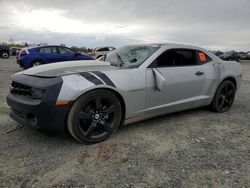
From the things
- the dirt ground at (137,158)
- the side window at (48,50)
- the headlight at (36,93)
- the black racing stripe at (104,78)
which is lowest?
the dirt ground at (137,158)

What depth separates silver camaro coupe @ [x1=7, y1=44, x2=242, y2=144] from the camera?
277 centimetres

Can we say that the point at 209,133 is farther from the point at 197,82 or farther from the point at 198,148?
the point at 197,82

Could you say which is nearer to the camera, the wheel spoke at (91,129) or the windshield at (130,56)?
the wheel spoke at (91,129)

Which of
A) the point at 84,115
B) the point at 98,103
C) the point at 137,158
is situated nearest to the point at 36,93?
the point at 84,115

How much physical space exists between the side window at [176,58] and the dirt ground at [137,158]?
3.43 feet

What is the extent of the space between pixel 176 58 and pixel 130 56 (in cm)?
82

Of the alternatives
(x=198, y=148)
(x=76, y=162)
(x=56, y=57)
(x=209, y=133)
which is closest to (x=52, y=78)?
(x=76, y=162)

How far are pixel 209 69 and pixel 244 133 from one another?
135 cm

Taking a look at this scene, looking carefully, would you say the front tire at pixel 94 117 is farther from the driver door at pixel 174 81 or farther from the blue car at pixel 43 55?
the blue car at pixel 43 55

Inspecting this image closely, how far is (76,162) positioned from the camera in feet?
8.60

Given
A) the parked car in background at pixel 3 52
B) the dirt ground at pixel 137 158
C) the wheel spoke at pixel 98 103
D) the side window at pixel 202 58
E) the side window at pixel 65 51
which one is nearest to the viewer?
the dirt ground at pixel 137 158

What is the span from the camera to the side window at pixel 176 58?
146 inches

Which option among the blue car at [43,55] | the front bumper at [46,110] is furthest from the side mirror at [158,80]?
the blue car at [43,55]

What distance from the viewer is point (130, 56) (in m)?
3.89
